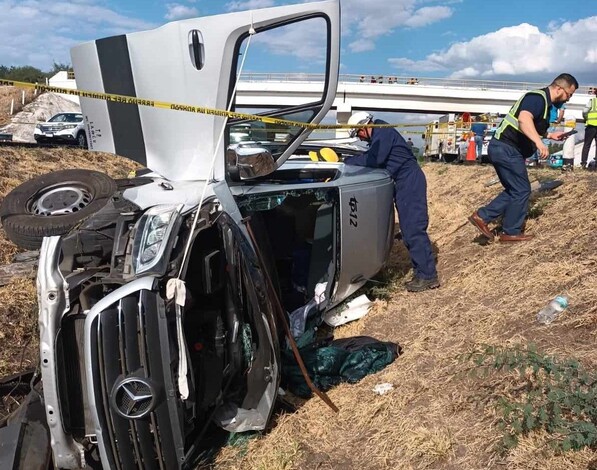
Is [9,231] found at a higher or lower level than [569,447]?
higher

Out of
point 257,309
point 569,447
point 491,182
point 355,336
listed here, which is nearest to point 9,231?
point 257,309

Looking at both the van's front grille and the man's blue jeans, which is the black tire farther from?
the man's blue jeans

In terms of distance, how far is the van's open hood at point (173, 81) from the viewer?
3.37 m

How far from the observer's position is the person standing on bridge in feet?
17.0

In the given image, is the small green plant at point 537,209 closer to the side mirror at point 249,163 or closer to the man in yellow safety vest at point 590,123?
the side mirror at point 249,163

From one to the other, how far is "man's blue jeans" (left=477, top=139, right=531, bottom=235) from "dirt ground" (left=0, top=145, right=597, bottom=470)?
270 mm

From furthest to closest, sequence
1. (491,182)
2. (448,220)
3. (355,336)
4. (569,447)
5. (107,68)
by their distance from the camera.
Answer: (491,182) < (448,220) < (355,336) < (107,68) < (569,447)

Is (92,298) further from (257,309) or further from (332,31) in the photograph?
(332,31)

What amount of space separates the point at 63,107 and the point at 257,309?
120ft

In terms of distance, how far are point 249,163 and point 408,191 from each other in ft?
6.97

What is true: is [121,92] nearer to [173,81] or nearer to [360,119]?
[173,81]

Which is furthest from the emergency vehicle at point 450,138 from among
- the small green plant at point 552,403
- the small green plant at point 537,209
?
the small green plant at point 552,403

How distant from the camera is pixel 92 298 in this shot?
8.59ft

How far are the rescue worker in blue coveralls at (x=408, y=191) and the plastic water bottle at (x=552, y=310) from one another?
4.83 ft
